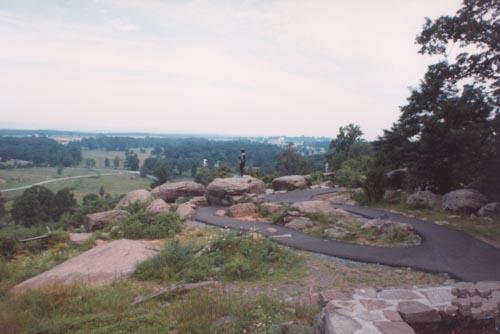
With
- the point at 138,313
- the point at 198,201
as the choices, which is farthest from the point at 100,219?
the point at 138,313

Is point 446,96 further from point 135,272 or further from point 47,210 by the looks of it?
point 47,210

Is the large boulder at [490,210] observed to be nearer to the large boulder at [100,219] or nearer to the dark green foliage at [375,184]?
the dark green foliage at [375,184]

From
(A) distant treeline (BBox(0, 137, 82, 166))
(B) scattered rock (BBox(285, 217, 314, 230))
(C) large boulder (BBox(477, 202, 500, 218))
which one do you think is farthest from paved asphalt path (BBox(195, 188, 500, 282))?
(A) distant treeline (BBox(0, 137, 82, 166))

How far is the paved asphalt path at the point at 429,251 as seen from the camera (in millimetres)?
9055

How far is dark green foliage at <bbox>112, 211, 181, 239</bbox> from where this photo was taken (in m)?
13.7

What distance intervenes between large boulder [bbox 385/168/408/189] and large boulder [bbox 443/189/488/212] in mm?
5324

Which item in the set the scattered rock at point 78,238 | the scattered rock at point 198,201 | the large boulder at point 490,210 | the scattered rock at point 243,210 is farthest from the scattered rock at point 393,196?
the scattered rock at point 78,238

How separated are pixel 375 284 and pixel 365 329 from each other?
3585mm

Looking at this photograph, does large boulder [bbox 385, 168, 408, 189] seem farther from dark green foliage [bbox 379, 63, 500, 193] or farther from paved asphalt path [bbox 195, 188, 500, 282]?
paved asphalt path [bbox 195, 188, 500, 282]

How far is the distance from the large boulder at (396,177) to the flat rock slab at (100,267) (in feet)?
50.8

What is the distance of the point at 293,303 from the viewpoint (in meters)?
7.02

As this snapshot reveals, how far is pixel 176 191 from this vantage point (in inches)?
874

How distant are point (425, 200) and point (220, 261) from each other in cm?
1157

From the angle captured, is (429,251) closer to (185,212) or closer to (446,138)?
(446,138)
